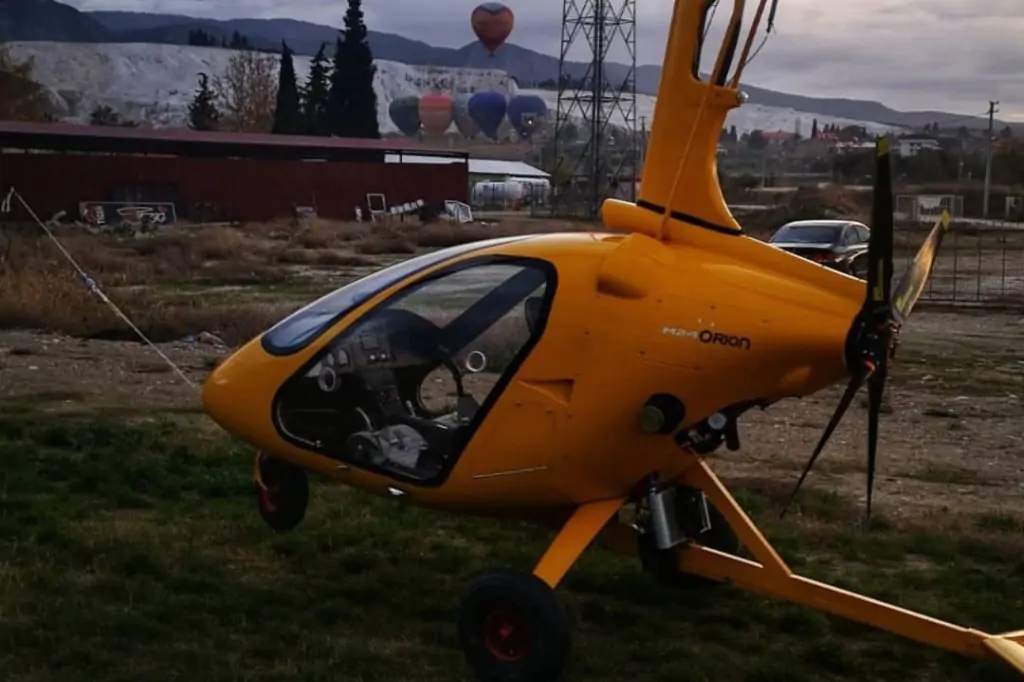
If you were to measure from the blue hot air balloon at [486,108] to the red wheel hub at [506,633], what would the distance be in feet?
470

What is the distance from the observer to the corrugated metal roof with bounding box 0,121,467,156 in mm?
53334

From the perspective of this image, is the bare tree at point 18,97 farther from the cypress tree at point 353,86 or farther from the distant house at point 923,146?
the distant house at point 923,146

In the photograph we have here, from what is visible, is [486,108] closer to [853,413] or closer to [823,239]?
[823,239]

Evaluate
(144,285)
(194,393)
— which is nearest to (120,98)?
(144,285)

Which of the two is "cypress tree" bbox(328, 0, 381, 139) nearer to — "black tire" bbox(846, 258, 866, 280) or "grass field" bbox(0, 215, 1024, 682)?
"black tire" bbox(846, 258, 866, 280)

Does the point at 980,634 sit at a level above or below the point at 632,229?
below

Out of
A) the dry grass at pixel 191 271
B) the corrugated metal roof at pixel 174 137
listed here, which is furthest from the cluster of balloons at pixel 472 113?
the dry grass at pixel 191 271

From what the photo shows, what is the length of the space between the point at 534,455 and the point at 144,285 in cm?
2291

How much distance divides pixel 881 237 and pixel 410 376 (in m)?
2.39

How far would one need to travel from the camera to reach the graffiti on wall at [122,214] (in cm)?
5123

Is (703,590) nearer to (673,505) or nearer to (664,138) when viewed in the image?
(673,505)

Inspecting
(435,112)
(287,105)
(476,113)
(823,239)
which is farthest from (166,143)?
(435,112)

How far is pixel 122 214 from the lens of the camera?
52156 millimetres

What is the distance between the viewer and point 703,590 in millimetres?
7074
